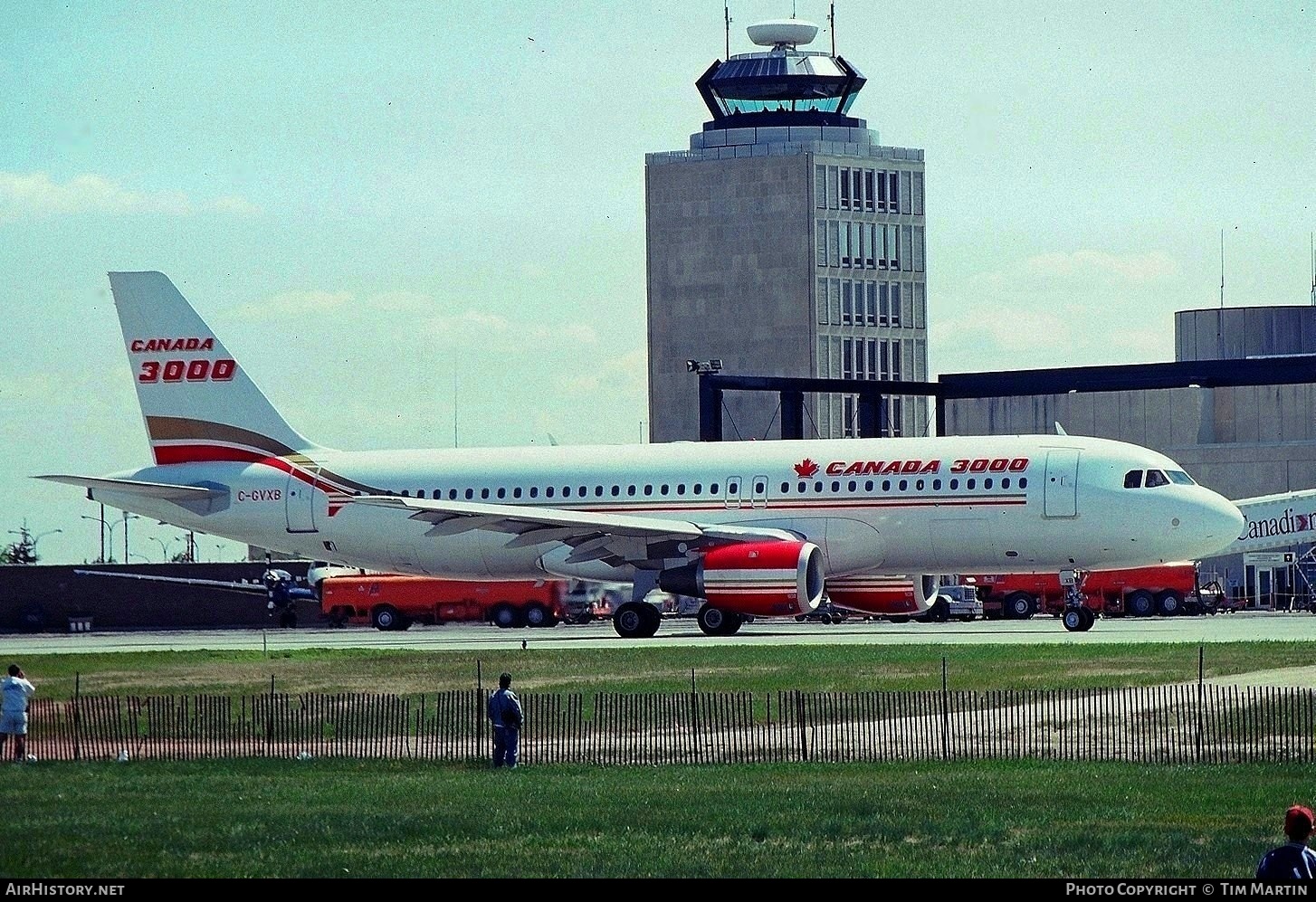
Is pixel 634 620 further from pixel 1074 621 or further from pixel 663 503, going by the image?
pixel 1074 621

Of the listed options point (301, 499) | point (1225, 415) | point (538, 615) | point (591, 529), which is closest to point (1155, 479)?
point (591, 529)

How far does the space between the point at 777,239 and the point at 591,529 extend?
109m

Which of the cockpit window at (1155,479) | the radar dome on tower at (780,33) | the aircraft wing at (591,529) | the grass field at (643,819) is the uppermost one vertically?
the radar dome on tower at (780,33)

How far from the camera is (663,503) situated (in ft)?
188

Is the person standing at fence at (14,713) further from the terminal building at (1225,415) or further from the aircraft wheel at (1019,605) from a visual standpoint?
the terminal building at (1225,415)

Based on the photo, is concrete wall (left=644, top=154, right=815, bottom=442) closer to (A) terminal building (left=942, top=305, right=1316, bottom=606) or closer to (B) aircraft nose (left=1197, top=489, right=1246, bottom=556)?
(A) terminal building (left=942, top=305, right=1316, bottom=606)

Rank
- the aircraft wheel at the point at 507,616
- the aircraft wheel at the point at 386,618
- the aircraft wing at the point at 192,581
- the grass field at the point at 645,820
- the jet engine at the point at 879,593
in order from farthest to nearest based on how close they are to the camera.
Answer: the aircraft wing at the point at 192,581
the aircraft wheel at the point at 386,618
the aircraft wheel at the point at 507,616
the jet engine at the point at 879,593
the grass field at the point at 645,820

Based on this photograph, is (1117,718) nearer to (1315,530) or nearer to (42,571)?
(1315,530)

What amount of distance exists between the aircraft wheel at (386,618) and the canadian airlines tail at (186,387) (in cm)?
1719

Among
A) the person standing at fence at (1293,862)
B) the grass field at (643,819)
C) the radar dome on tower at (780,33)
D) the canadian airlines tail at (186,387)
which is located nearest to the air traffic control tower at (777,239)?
the radar dome on tower at (780,33)

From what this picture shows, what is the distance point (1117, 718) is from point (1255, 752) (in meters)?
3.07

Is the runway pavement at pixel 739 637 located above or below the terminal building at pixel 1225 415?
below

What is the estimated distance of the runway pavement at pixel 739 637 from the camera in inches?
2046

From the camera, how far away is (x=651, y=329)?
167000 mm
